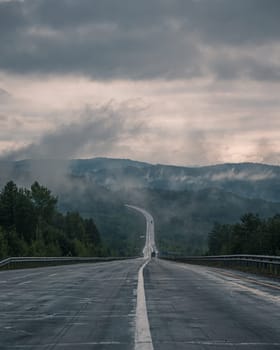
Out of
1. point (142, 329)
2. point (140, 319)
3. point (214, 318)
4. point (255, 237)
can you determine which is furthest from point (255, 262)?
point (255, 237)

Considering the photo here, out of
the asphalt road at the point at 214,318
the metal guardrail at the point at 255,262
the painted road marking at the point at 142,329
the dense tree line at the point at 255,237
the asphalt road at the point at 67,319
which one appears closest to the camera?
the painted road marking at the point at 142,329

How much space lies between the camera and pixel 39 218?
13012cm

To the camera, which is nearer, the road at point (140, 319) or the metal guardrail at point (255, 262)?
the road at point (140, 319)

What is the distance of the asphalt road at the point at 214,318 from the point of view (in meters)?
9.46

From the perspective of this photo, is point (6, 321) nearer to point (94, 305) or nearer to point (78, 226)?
point (94, 305)

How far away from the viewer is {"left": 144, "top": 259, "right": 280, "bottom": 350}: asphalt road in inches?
A: 372

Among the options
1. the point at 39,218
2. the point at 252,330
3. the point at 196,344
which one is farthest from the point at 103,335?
the point at 39,218

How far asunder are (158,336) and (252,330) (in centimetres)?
170

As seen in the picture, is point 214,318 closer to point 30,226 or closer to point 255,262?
point 255,262

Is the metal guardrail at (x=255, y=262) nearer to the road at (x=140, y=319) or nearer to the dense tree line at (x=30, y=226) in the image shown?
the road at (x=140, y=319)

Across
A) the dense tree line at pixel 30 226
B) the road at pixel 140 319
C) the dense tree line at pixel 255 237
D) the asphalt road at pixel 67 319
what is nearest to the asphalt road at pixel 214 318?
the road at pixel 140 319

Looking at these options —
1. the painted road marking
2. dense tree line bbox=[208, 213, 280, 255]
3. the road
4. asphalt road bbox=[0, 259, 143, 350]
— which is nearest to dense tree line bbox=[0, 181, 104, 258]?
dense tree line bbox=[208, 213, 280, 255]

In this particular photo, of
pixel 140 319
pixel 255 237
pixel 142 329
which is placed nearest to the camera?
pixel 142 329

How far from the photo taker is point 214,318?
483 inches
